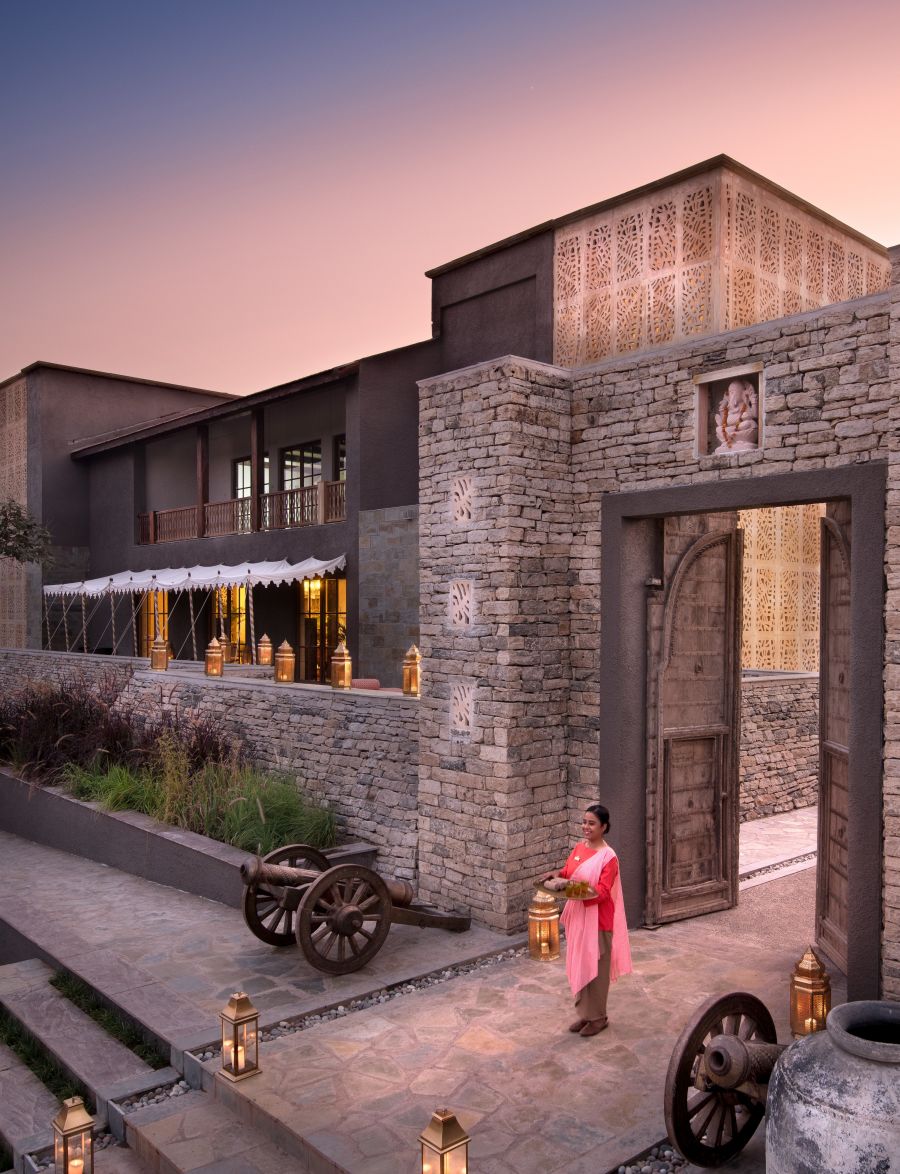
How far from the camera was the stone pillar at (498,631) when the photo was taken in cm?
768

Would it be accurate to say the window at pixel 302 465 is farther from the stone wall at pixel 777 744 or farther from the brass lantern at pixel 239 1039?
the brass lantern at pixel 239 1039

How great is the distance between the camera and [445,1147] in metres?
3.66

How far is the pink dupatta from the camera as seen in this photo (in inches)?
222

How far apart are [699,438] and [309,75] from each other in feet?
30.6

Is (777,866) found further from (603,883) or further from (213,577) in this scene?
(213,577)

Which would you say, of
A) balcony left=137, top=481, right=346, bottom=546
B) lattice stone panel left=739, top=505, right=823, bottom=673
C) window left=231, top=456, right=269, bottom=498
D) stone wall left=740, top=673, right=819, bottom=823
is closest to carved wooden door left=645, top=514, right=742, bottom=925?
stone wall left=740, top=673, right=819, bottom=823

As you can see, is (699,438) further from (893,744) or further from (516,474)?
(893,744)

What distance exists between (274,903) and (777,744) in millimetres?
7559

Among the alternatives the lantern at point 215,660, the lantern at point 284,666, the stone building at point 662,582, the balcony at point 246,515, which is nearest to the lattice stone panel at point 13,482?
the balcony at point 246,515

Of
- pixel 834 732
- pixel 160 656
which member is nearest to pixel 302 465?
pixel 160 656

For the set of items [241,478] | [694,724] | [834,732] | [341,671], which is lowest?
[694,724]

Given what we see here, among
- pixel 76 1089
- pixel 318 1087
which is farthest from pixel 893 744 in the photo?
pixel 76 1089

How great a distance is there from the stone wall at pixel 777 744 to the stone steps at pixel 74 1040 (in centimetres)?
819

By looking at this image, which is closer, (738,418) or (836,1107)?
(836,1107)
